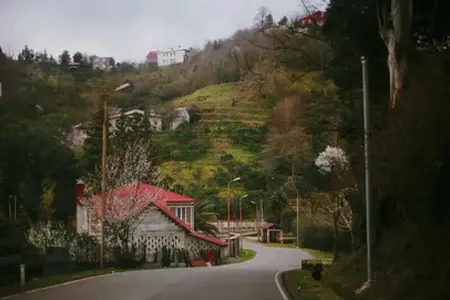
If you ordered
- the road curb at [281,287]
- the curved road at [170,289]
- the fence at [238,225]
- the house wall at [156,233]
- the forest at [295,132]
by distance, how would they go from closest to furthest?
the forest at [295,132]
the curved road at [170,289]
the road curb at [281,287]
the fence at [238,225]
the house wall at [156,233]

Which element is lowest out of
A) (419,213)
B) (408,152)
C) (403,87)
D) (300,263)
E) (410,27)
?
(300,263)

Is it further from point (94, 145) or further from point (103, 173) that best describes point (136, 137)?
point (103, 173)

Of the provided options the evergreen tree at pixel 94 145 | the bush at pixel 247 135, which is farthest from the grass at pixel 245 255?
the evergreen tree at pixel 94 145

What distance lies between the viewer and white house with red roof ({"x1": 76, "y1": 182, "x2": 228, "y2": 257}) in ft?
110

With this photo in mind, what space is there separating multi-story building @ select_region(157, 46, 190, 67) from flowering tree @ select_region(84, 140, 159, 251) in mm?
4569

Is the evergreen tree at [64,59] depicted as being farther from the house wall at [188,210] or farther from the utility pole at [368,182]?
the utility pole at [368,182]

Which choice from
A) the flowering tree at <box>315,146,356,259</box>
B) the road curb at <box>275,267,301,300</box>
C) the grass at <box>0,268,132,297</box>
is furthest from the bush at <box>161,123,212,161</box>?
the road curb at <box>275,267,301,300</box>

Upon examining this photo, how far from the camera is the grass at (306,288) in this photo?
1558 cm

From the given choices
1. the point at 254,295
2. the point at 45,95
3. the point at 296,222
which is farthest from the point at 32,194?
the point at 296,222

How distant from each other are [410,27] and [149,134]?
71.9 ft

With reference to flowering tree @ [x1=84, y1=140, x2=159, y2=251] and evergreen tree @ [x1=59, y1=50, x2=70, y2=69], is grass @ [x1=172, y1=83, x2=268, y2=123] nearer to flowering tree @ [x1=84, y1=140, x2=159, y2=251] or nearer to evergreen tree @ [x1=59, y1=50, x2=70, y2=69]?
flowering tree @ [x1=84, y1=140, x2=159, y2=251]

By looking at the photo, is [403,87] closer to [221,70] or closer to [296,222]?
[221,70]

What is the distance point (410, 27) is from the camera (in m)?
16.0

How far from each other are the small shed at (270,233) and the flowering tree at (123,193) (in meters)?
6.61
